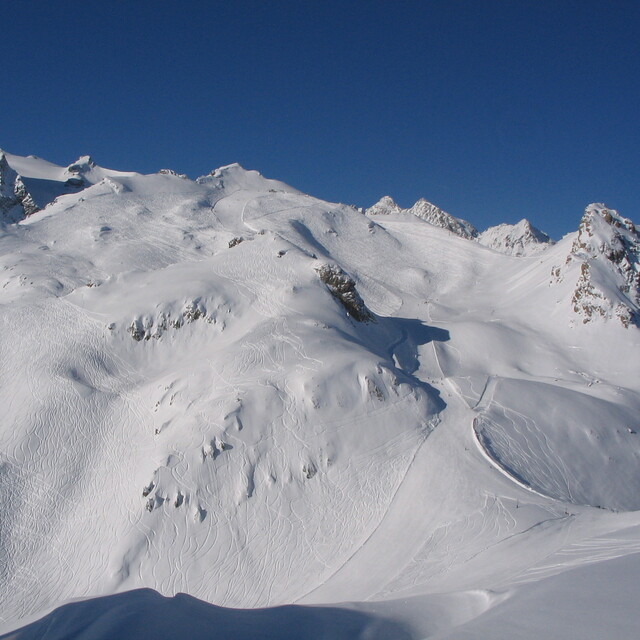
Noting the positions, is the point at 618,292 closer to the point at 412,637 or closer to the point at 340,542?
the point at 340,542

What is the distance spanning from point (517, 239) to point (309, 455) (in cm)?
8019

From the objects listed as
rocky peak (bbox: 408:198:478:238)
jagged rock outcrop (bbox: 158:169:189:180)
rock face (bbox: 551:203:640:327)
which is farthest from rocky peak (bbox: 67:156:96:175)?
rock face (bbox: 551:203:640:327)

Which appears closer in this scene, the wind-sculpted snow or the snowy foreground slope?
the snowy foreground slope

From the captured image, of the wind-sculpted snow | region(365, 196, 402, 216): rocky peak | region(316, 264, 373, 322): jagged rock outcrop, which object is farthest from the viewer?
region(365, 196, 402, 216): rocky peak

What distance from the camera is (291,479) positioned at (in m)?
21.6

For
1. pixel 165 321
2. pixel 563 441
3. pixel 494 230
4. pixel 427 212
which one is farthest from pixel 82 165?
pixel 563 441

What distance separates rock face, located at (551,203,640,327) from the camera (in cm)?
3859

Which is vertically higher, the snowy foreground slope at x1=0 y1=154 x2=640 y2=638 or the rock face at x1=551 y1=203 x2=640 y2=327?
the rock face at x1=551 y1=203 x2=640 y2=327

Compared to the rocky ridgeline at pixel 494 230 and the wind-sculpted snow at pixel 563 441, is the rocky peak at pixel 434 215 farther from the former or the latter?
the wind-sculpted snow at pixel 563 441

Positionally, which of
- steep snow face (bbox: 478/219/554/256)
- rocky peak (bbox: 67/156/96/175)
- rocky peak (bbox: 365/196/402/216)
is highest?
rocky peak (bbox: 67/156/96/175)

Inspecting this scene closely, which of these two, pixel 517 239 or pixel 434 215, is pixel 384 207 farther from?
pixel 517 239

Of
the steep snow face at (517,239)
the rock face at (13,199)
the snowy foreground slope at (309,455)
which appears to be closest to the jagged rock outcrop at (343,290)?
the snowy foreground slope at (309,455)

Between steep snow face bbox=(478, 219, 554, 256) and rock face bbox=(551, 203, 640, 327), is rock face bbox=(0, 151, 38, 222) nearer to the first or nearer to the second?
rock face bbox=(551, 203, 640, 327)

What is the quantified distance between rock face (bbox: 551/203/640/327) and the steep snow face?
1637 inches
